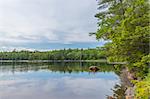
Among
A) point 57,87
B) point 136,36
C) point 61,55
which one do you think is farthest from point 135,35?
point 61,55

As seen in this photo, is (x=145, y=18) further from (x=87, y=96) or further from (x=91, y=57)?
(x=91, y=57)

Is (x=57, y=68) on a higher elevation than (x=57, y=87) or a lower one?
higher

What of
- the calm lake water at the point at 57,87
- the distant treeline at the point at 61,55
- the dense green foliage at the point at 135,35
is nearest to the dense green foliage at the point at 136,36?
the dense green foliage at the point at 135,35

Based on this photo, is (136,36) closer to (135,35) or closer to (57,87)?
(135,35)

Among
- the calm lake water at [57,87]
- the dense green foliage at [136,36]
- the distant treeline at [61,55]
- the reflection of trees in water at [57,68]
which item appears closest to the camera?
the dense green foliage at [136,36]

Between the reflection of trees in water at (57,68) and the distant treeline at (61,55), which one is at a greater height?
the distant treeline at (61,55)

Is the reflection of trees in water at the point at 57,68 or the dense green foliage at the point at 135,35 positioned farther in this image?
the reflection of trees in water at the point at 57,68

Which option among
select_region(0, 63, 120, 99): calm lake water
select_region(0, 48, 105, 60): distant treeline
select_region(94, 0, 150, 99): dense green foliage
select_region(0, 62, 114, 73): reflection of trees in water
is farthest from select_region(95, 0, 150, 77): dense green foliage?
select_region(0, 48, 105, 60): distant treeline

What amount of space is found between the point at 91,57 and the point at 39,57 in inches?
1027

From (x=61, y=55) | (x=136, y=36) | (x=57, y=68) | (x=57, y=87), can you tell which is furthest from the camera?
(x=61, y=55)

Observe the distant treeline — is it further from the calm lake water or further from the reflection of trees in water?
the calm lake water

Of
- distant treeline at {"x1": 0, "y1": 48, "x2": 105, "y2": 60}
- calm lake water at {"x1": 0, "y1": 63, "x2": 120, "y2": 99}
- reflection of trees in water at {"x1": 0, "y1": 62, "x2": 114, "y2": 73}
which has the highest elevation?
distant treeline at {"x1": 0, "y1": 48, "x2": 105, "y2": 60}

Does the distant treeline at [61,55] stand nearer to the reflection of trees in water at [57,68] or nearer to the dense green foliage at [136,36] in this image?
the reflection of trees in water at [57,68]

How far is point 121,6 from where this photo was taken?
55.6ft
